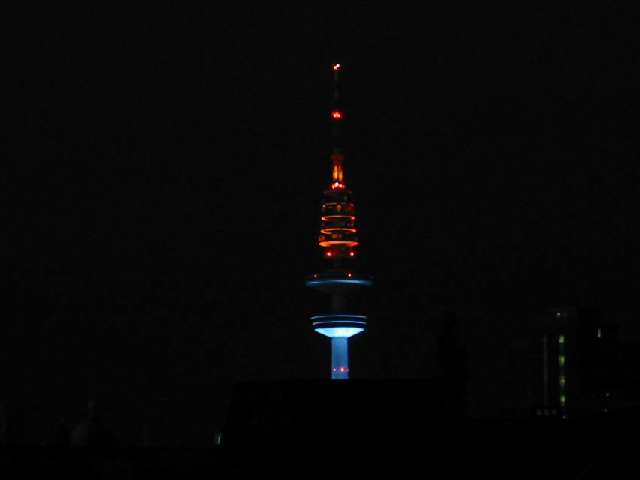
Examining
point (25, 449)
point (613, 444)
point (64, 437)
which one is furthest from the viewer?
point (64, 437)

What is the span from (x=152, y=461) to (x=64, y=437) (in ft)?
127

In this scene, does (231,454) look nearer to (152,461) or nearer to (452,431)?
(152,461)

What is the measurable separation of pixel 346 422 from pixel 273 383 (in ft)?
8.50

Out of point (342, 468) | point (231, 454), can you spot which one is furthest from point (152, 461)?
point (342, 468)

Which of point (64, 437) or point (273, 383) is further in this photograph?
point (64, 437)

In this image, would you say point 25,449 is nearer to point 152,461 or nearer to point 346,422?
point 152,461

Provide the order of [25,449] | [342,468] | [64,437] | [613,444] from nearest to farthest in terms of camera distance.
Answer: [613,444] < [342,468] < [25,449] < [64,437]

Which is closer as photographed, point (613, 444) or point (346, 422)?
point (613, 444)

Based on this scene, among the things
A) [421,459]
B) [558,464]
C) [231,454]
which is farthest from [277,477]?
[558,464]

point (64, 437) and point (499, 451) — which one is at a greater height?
point (64, 437)

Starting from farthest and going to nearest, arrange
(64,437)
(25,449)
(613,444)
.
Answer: (64,437)
(25,449)
(613,444)

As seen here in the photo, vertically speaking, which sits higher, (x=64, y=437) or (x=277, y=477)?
(x=64, y=437)

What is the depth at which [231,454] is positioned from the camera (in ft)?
150

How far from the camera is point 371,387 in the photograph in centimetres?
4694
